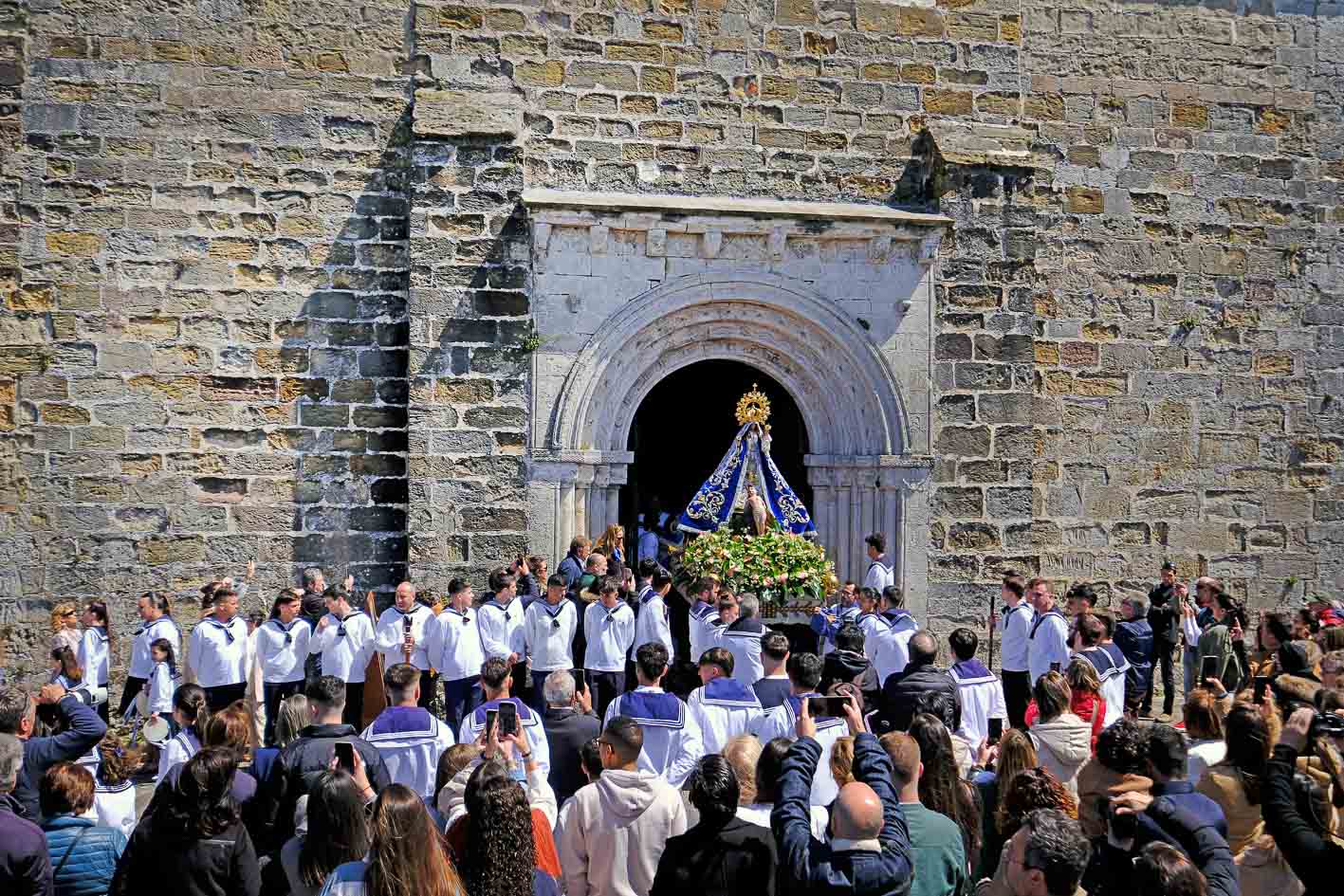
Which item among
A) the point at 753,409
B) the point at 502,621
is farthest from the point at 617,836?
the point at 753,409

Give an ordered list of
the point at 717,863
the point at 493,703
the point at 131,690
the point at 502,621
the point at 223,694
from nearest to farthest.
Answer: the point at 717,863 < the point at 493,703 < the point at 223,694 < the point at 131,690 < the point at 502,621

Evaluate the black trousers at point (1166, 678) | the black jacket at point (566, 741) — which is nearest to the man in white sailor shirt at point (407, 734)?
the black jacket at point (566, 741)

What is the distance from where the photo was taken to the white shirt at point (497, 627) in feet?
30.0

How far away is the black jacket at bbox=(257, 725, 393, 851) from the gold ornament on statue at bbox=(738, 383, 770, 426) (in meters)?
6.73

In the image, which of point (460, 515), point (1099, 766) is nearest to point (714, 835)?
point (1099, 766)

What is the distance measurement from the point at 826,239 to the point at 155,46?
19.9 feet

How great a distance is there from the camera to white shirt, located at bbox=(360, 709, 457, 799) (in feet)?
19.6

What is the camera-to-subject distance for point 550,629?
9148 millimetres

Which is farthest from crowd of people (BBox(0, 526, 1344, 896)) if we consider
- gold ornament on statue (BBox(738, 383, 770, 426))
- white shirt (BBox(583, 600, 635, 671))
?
gold ornament on statue (BBox(738, 383, 770, 426))

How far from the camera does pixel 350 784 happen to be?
3.92m

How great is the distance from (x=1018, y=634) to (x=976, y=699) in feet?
6.74

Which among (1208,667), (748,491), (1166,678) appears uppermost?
(748,491)

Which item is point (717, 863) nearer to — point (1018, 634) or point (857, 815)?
point (857, 815)

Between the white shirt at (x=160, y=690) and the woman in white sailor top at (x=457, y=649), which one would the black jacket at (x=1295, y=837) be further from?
the white shirt at (x=160, y=690)
